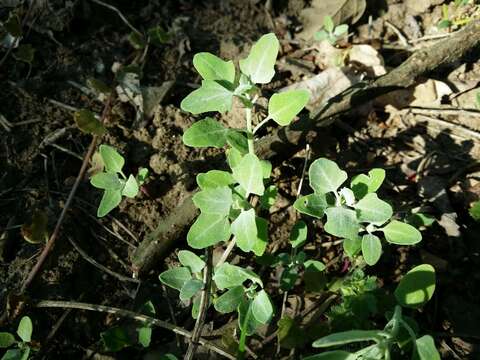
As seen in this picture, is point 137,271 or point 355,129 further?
point 355,129

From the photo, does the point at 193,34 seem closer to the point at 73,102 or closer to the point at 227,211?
the point at 73,102

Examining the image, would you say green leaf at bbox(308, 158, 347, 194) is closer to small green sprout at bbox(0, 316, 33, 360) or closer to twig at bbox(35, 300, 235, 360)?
twig at bbox(35, 300, 235, 360)

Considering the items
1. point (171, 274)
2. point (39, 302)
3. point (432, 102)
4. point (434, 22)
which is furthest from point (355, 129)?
point (39, 302)

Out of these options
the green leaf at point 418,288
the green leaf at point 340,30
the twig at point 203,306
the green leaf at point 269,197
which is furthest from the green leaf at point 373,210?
the green leaf at point 340,30

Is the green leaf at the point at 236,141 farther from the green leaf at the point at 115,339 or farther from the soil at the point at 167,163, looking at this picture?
the green leaf at the point at 115,339

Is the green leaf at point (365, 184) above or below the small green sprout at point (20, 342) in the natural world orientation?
above
